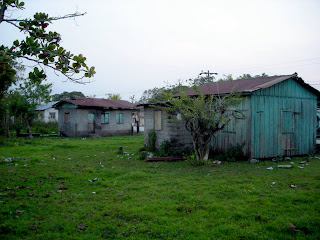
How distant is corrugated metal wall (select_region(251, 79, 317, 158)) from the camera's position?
39.8ft

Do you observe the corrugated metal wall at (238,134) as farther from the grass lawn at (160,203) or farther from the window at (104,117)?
the window at (104,117)

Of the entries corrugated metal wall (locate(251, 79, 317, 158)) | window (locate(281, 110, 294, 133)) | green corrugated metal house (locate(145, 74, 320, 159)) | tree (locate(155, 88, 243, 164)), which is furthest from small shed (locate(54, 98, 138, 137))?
window (locate(281, 110, 294, 133))

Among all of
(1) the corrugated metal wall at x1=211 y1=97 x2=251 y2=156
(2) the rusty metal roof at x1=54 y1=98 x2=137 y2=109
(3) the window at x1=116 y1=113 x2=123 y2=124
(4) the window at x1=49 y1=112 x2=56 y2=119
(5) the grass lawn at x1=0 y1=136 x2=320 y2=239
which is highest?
(2) the rusty metal roof at x1=54 y1=98 x2=137 y2=109

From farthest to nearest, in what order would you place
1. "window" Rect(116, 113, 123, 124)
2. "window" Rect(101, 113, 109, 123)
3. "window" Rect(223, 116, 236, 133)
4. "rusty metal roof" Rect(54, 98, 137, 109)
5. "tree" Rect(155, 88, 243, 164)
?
"window" Rect(116, 113, 123, 124)
"window" Rect(101, 113, 109, 123)
"rusty metal roof" Rect(54, 98, 137, 109)
"window" Rect(223, 116, 236, 133)
"tree" Rect(155, 88, 243, 164)

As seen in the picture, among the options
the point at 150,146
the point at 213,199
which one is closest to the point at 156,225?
the point at 213,199

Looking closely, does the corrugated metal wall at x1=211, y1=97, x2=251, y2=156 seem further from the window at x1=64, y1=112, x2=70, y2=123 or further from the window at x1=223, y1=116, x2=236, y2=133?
the window at x1=64, y1=112, x2=70, y2=123

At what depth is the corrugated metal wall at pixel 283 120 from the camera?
12117mm

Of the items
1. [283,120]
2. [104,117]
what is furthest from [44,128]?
[283,120]

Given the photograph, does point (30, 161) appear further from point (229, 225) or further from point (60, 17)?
point (229, 225)

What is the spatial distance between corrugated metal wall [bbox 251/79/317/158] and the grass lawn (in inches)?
97.3

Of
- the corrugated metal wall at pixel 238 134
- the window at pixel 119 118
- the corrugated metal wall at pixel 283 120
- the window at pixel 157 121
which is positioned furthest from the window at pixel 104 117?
the corrugated metal wall at pixel 283 120

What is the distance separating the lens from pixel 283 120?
512 inches

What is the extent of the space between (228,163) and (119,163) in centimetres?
458

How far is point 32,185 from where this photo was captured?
773cm
